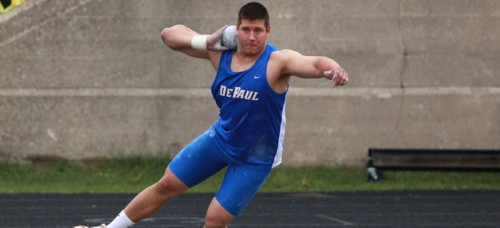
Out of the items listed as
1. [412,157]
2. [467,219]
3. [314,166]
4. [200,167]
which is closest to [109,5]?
[314,166]

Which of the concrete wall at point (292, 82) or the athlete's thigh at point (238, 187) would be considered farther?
the concrete wall at point (292, 82)

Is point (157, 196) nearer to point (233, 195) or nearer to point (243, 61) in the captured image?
point (233, 195)

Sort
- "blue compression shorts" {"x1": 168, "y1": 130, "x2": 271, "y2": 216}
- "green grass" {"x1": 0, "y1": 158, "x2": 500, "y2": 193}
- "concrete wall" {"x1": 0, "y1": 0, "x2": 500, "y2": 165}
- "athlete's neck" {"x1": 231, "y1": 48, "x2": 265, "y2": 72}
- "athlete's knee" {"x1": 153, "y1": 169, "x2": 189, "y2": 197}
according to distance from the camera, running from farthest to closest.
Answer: "concrete wall" {"x1": 0, "y1": 0, "x2": 500, "y2": 165} < "green grass" {"x1": 0, "y1": 158, "x2": 500, "y2": 193} < "athlete's knee" {"x1": 153, "y1": 169, "x2": 189, "y2": 197} < "blue compression shorts" {"x1": 168, "y1": 130, "x2": 271, "y2": 216} < "athlete's neck" {"x1": 231, "y1": 48, "x2": 265, "y2": 72}

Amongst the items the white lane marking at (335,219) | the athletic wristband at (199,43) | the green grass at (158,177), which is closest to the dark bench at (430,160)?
the green grass at (158,177)

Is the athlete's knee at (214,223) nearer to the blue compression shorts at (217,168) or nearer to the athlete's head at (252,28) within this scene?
the blue compression shorts at (217,168)

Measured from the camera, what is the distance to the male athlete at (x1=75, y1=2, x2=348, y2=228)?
8.07 m

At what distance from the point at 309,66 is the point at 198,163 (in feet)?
3.94

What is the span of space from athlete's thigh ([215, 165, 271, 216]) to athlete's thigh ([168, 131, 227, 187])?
147 mm

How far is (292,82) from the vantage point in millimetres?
15359

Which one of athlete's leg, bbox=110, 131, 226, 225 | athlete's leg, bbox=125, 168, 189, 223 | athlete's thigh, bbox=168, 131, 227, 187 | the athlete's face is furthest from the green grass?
the athlete's face

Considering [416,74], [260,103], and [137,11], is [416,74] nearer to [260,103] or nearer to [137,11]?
[137,11]

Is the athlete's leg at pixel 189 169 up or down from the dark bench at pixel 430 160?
up

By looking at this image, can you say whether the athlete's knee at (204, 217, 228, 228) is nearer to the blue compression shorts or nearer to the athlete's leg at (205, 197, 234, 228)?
the athlete's leg at (205, 197, 234, 228)

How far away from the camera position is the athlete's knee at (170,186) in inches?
334
